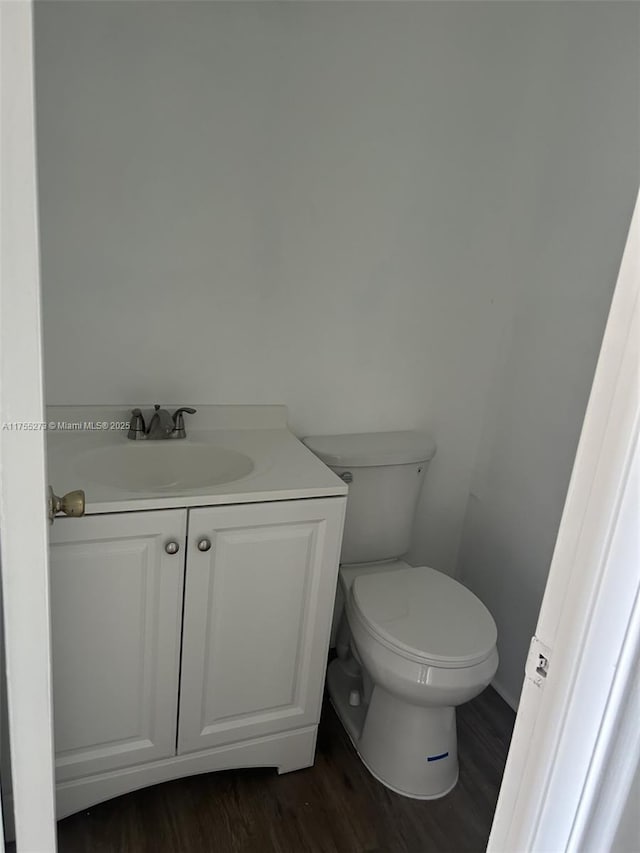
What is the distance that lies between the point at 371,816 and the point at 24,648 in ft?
3.98

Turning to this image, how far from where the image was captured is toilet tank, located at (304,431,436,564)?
1820mm

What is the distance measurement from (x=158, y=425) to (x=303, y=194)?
73 cm

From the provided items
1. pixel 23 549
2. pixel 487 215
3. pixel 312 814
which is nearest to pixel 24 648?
pixel 23 549

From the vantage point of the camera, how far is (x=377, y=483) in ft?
6.13

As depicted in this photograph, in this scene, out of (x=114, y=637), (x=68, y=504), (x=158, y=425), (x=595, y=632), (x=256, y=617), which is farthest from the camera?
(x=158, y=425)

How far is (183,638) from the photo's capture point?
56.7 inches

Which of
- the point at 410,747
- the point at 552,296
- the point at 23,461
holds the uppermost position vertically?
the point at 552,296

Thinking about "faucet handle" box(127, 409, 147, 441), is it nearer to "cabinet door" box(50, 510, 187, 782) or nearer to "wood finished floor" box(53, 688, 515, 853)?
"cabinet door" box(50, 510, 187, 782)

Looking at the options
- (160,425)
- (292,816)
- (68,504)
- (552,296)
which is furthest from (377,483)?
(68,504)

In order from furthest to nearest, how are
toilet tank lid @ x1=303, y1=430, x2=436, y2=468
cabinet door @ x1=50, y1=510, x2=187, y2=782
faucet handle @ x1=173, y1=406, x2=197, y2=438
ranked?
toilet tank lid @ x1=303, y1=430, x2=436, y2=468 < faucet handle @ x1=173, y1=406, x2=197, y2=438 < cabinet door @ x1=50, y1=510, x2=187, y2=782

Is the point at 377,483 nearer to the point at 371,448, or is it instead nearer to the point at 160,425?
the point at 371,448

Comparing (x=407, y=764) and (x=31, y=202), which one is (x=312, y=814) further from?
(x=31, y=202)

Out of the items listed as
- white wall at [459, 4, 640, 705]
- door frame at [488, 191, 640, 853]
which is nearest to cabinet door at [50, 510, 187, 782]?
door frame at [488, 191, 640, 853]

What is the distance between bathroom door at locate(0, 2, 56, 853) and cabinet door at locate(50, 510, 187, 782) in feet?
1.52
